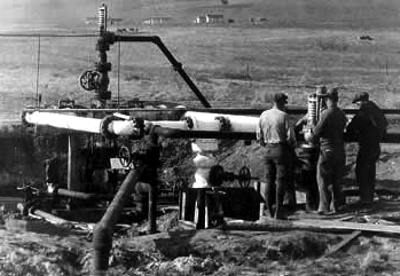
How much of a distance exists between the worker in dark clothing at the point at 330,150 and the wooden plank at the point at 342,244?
1.22 m

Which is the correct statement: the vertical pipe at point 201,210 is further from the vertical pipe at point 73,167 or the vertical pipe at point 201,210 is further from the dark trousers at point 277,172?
the vertical pipe at point 73,167

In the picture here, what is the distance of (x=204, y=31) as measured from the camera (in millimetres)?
46250

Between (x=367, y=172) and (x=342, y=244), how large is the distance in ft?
8.05

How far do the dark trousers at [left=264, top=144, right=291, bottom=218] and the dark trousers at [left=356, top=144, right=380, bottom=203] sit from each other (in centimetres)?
139

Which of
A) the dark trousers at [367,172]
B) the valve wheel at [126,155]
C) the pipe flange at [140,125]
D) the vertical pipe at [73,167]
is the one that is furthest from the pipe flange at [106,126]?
the dark trousers at [367,172]

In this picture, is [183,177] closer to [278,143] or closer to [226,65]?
[278,143]

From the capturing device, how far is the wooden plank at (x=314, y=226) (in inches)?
377

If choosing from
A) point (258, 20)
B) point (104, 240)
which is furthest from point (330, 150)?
point (258, 20)

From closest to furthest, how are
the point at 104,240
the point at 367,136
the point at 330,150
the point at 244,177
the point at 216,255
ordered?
the point at 104,240, the point at 216,255, the point at 330,150, the point at 367,136, the point at 244,177

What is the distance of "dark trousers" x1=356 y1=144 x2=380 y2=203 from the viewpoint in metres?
11.5

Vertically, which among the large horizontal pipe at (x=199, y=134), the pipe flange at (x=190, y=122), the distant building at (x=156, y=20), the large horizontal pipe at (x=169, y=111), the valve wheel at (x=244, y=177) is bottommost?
the valve wheel at (x=244, y=177)

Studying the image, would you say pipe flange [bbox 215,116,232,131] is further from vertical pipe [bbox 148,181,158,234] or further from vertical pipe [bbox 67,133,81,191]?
vertical pipe [bbox 67,133,81,191]

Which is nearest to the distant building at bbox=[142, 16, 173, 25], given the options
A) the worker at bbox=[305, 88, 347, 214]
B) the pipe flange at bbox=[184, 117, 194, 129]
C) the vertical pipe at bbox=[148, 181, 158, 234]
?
the pipe flange at bbox=[184, 117, 194, 129]

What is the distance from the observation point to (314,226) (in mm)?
9867
